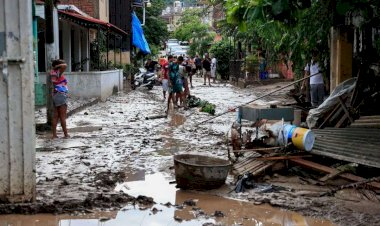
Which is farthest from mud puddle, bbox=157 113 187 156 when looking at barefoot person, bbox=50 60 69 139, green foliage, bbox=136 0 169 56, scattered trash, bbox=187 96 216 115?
green foliage, bbox=136 0 169 56

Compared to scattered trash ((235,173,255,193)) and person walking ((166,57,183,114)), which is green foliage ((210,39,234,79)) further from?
scattered trash ((235,173,255,193))

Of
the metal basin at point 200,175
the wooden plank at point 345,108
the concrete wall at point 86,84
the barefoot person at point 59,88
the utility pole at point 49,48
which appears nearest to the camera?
the metal basin at point 200,175

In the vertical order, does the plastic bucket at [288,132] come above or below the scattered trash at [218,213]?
above

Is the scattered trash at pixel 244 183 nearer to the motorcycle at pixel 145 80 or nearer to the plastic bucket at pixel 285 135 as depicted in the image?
the plastic bucket at pixel 285 135

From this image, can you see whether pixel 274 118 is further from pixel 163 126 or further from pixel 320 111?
pixel 163 126

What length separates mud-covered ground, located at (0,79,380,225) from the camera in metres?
5.91

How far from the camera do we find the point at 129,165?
8.33 metres

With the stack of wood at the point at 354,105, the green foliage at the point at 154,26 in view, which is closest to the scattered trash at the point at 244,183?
the stack of wood at the point at 354,105

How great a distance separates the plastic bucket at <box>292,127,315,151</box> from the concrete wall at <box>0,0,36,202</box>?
3732 mm

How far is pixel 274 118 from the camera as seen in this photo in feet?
27.8

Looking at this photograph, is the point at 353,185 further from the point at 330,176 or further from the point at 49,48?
the point at 49,48

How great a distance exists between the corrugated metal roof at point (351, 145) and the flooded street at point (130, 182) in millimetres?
1498

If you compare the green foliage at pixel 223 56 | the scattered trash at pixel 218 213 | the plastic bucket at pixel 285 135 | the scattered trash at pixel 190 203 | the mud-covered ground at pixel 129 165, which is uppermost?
the green foliage at pixel 223 56

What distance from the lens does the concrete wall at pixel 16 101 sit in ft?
17.8
